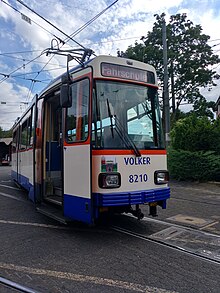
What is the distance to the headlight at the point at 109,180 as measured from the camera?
492 centimetres

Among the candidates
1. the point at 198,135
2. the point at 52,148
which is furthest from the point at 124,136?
the point at 198,135

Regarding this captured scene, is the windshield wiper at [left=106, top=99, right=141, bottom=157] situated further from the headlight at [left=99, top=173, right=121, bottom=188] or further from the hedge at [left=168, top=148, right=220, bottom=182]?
the hedge at [left=168, top=148, right=220, bottom=182]

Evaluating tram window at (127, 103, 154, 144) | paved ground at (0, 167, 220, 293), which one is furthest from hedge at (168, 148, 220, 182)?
tram window at (127, 103, 154, 144)

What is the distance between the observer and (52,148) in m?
7.48

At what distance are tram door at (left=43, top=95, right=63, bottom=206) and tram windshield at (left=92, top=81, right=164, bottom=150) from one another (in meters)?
2.30

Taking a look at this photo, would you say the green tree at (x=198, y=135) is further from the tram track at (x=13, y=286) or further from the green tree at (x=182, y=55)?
the green tree at (x=182, y=55)

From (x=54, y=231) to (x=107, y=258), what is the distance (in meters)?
1.79

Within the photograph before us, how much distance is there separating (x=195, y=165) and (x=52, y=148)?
7649 mm

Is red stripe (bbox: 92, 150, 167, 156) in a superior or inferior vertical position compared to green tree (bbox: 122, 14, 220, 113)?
inferior

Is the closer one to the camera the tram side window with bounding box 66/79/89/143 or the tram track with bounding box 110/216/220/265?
the tram track with bounding box 110/216/220/265

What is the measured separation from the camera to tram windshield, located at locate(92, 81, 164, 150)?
511 centimetres

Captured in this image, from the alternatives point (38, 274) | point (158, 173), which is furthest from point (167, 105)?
point (38, 274)

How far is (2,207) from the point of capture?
851cm

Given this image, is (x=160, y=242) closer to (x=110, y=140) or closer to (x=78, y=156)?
(x=110, y=140)
